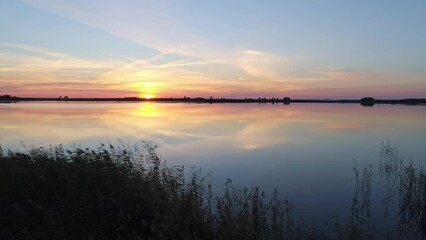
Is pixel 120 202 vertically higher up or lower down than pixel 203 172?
higher up

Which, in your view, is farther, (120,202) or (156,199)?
(156,199)

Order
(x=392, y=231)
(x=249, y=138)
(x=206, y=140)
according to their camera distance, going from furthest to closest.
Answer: (x=249, y=138) → (x=206, y=140) → (x=392, y=231)

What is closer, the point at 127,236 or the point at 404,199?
the point at 127,236

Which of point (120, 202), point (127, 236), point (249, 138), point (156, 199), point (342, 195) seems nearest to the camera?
point (127, 236)

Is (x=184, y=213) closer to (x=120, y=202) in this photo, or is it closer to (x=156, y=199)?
(x=156, y=199)

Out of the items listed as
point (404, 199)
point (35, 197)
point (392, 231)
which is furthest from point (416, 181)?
point (35, 197)

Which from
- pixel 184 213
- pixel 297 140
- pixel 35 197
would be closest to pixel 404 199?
pixel 184 213

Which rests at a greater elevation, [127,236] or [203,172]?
[127,236]

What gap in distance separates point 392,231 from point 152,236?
9.14 meters

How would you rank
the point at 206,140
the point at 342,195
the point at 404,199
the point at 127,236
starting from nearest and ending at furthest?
the point at 127,236
the point at 404,199
the point at 342,195
the point at 206,140

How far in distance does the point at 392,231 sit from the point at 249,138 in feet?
90.3

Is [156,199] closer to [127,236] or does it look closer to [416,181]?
[127,236]

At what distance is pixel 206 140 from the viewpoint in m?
38.2

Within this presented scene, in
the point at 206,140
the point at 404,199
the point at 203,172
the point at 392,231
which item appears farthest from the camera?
the point at 206,140
